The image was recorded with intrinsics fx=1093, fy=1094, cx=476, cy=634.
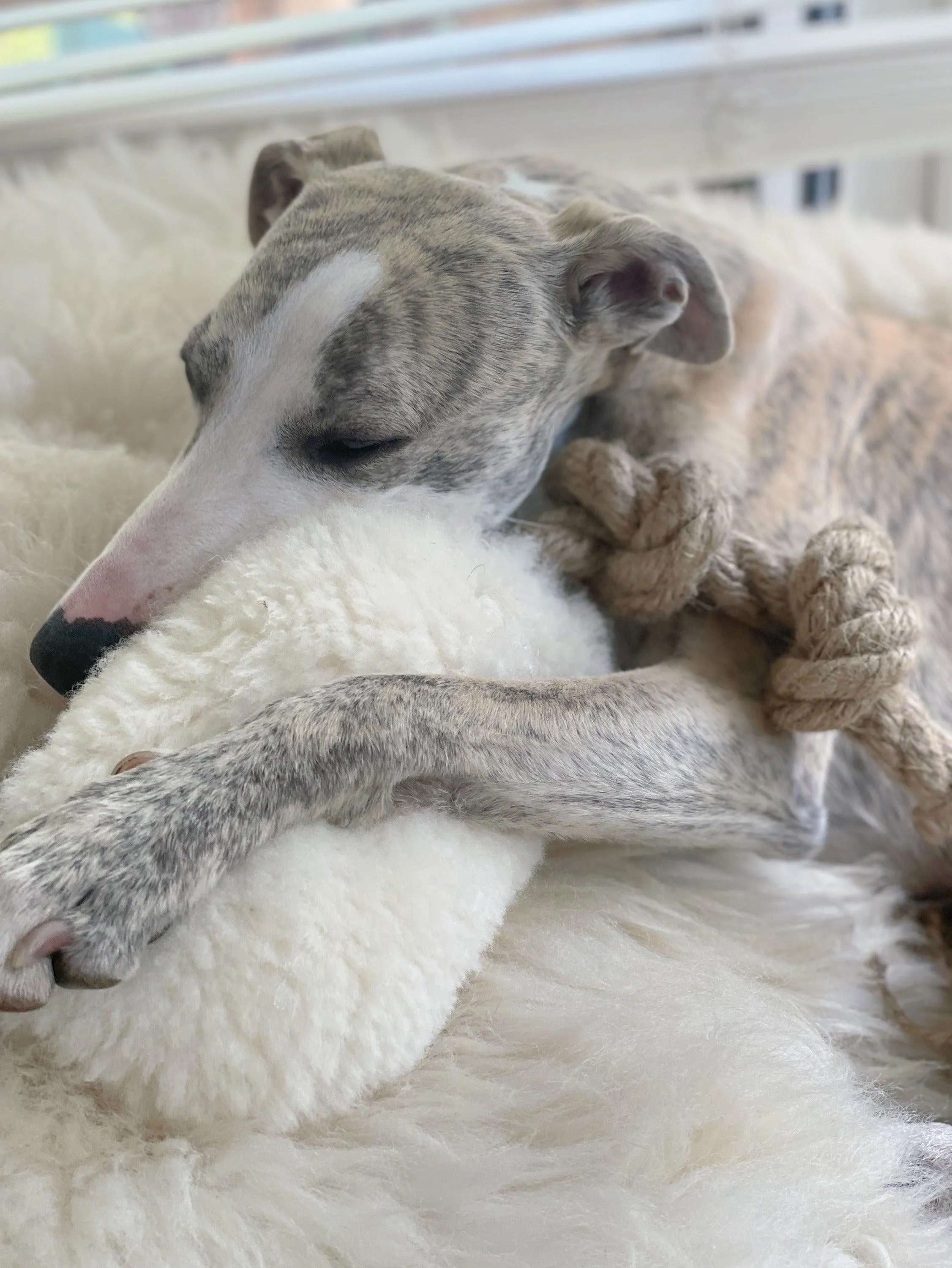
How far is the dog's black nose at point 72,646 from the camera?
83 centimetres

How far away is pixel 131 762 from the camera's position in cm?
76

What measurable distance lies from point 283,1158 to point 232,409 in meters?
0.61

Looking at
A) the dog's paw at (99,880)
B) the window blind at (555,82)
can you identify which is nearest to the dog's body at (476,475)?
the dog's paw at (99,880)

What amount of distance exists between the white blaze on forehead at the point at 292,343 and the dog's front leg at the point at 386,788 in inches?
11.4

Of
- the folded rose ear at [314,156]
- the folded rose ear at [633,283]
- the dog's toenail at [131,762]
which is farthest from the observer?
the folded rose ear at [314,156]

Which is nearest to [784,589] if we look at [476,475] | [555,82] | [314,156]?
[476,475]

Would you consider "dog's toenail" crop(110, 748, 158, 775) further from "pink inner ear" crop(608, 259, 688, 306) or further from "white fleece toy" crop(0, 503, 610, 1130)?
"pink inner ear" crop(608, 259, 688, 306)

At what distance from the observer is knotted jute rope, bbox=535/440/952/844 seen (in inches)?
35.5

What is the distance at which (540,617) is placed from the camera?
93 cm

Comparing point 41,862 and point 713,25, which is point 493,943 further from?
point 713,25

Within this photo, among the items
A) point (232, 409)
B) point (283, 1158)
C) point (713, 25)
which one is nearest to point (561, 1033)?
point (283, 1158)

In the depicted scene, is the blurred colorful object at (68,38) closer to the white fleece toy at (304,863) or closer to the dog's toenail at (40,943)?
the white fleece toy at (304,863)

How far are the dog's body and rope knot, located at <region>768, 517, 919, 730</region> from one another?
→ 0.29ft

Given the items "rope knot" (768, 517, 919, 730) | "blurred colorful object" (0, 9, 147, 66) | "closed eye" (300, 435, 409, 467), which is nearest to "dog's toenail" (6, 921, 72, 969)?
"closed eye" (300, 435, 409, 467)
